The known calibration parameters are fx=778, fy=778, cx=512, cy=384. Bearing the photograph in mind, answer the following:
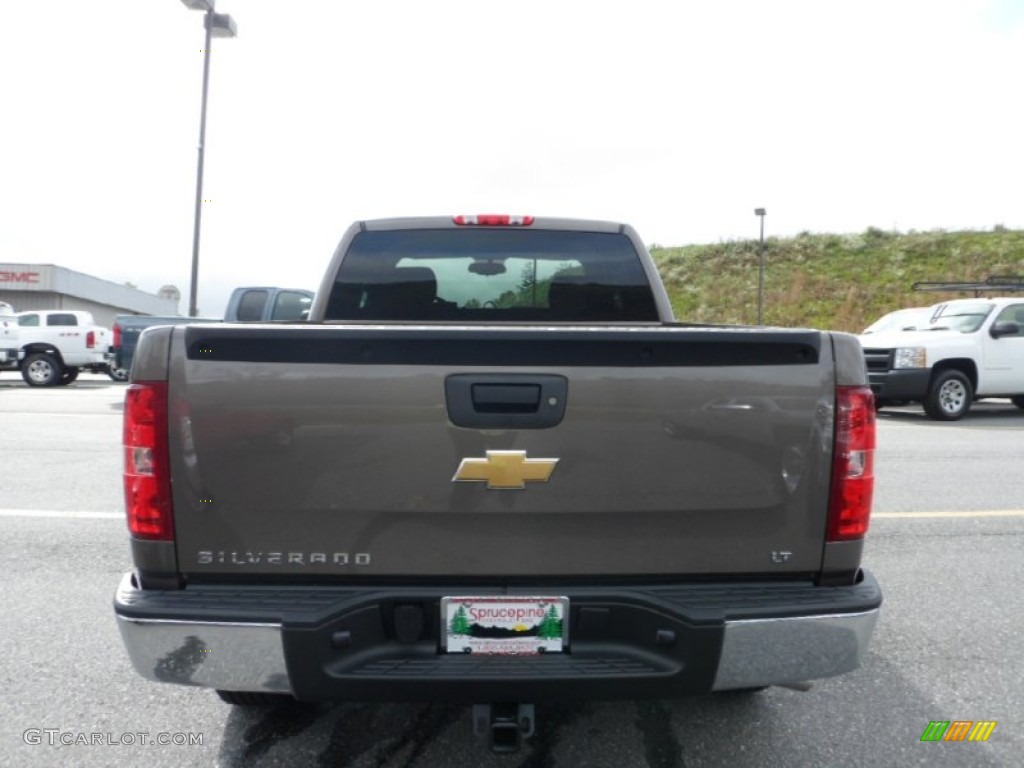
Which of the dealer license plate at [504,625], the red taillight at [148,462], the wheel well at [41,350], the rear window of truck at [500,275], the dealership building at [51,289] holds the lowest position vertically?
the dealer license plate at [504,625]

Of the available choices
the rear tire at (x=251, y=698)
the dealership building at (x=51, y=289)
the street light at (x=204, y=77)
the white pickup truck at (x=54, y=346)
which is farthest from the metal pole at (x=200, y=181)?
the dealership building at (x=51, y=289)

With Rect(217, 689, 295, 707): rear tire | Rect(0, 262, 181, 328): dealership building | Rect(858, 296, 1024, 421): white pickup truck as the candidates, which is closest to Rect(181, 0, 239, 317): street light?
Rect(858, 296, 1024, 421): white pickup truck

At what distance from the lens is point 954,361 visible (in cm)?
1238

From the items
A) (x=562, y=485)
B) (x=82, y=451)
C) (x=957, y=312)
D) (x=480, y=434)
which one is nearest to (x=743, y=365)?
(x=562, y=485)

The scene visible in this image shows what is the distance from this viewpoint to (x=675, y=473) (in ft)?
7.05

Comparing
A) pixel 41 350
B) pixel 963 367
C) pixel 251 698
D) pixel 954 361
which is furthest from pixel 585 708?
pixel 41 350

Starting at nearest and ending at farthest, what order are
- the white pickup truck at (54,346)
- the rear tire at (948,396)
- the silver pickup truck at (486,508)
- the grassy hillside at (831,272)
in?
the silver pickup truck at (486,508)
the rear tire at (948,396)
the white pickup truck at (54,346)
the grassy hillside at (831,272)

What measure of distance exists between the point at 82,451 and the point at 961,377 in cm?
1253

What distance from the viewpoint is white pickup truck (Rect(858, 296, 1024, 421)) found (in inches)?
477

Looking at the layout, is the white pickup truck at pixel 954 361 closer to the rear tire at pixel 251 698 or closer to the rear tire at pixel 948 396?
the rear tire at pixel 948 396

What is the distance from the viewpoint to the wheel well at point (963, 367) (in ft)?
40.3

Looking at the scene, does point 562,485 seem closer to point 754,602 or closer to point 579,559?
point 579,559

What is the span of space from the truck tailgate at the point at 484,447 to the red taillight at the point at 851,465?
0.05 metres

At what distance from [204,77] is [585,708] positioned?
70.4 ft
